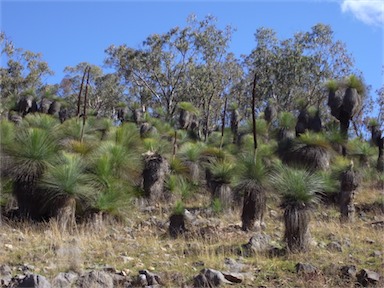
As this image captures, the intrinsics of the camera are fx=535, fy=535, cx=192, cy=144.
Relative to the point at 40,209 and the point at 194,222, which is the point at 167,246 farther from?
the point at 40,209

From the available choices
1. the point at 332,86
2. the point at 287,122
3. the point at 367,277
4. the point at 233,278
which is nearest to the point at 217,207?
the point at 233,278

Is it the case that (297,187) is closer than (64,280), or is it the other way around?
(64,280)

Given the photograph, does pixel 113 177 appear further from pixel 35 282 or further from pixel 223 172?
pixel 35 282

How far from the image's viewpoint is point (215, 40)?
35375 mm

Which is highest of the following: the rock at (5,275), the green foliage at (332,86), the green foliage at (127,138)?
the green foliage at (332,86)

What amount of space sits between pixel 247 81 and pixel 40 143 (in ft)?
95.8

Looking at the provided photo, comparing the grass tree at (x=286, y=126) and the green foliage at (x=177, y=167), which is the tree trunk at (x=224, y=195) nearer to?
the green foliage at (x=177, y=167)

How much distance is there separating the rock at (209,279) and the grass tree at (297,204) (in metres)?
2.01

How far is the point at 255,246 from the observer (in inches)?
339

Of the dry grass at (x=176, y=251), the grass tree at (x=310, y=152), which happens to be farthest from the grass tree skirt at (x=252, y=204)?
the grass tree at (x=310, y=152)

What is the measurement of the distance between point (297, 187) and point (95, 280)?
382 centimetres

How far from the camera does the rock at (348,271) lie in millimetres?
7188

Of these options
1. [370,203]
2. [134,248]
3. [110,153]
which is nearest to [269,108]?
[370,203]

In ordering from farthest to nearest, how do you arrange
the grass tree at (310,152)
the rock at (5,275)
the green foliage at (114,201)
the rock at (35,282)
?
the grass tree at (310,152)
the green foliage at (114,201)
the rock at (5,275)
the rock at (35,282)
